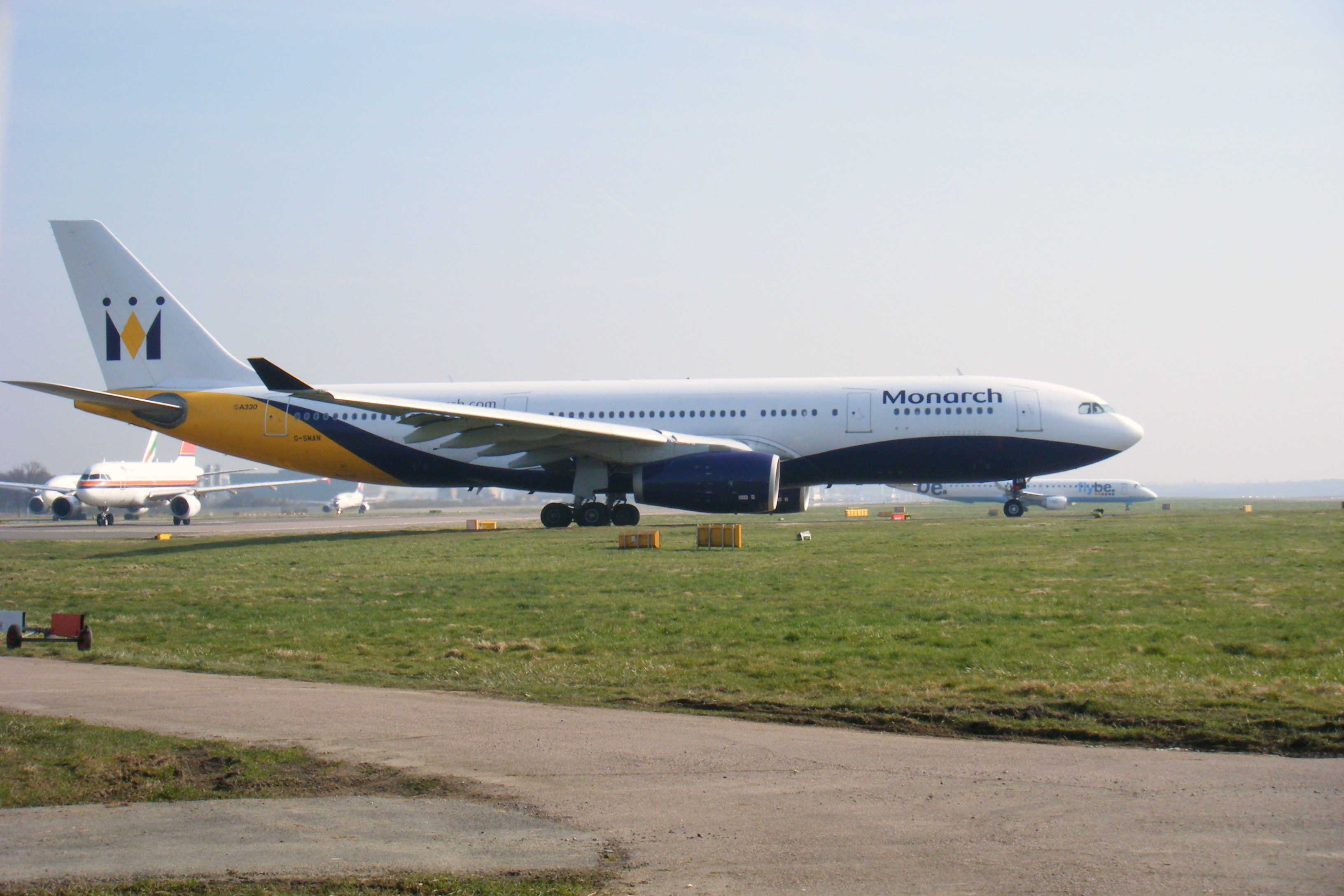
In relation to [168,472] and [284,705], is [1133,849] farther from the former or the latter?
[168,472]

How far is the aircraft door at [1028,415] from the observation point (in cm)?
2889

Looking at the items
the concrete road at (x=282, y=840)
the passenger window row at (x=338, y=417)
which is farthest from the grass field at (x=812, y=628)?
the passenger window row at (x=338, y=417)

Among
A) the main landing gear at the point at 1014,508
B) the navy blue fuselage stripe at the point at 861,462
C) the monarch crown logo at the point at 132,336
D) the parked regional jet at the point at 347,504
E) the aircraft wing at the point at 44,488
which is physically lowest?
the parked regional jet at the point at 347,504

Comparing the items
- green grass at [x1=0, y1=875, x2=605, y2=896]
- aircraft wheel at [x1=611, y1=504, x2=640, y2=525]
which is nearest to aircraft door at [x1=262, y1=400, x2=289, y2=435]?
aircraft wheel at [x1=611, y1=504, x2=640, y2=525]

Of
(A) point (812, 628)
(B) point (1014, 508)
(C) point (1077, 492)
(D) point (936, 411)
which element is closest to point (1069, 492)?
(C) point (1077, 492)

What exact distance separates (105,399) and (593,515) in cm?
1248

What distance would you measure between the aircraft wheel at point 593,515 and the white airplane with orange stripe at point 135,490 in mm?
32017

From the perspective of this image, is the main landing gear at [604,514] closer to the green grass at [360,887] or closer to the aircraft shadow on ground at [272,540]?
the aircraft shadow on ground at [272,540]

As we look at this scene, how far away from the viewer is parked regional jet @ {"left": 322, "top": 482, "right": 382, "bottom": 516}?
10990 centimetres

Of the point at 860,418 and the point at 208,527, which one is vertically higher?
the point at 860,418

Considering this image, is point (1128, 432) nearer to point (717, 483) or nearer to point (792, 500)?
point (792, 500)

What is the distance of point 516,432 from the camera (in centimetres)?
2698

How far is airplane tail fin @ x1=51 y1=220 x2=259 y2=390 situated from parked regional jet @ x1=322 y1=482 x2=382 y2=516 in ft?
244

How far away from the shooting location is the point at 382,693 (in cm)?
898
